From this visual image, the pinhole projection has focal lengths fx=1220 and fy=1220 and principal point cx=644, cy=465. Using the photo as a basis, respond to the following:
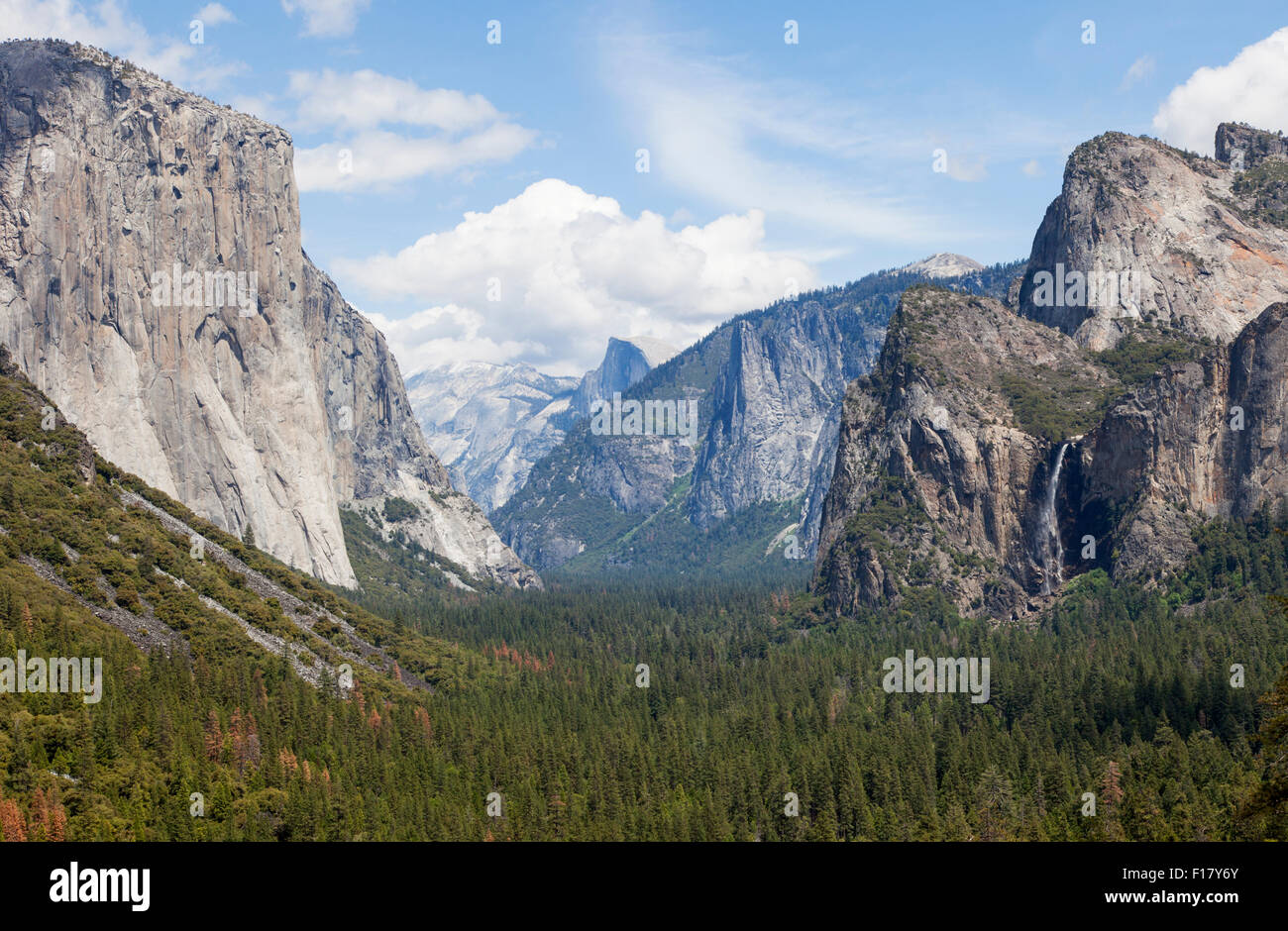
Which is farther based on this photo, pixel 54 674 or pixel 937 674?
pixel 937 674
